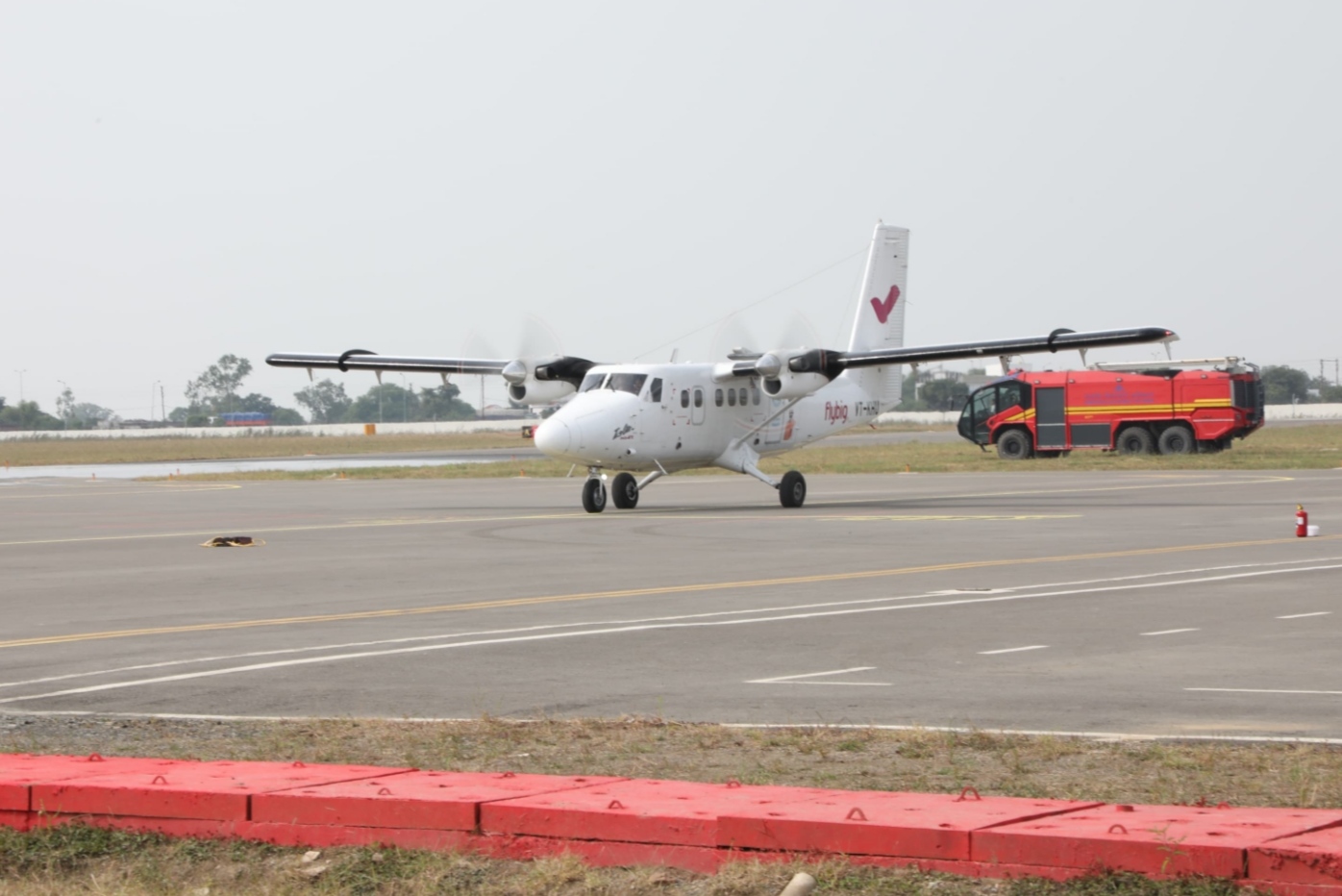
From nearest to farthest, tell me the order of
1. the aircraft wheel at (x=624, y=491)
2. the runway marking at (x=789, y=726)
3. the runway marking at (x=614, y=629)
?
the runway marking at (x=789, y=726)
the runway marking at (x=614, y=629)
the aircraft wheel at (x=624, y=491)

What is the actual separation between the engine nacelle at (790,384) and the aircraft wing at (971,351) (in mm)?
145

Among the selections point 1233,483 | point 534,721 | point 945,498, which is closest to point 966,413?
point 1233,483

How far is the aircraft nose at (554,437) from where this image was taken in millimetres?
29391

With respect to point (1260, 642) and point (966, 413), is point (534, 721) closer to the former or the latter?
point (1260, 642)

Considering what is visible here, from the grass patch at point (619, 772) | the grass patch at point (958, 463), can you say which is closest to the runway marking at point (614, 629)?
the grass patch at point (619, 772)

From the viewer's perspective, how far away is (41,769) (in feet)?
23.7

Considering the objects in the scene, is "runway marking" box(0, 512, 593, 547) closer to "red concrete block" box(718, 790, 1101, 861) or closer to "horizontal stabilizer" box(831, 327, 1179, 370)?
"horizontal stabilizer" box(831, 327, 1179, 370)

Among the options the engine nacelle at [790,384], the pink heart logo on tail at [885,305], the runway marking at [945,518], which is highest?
the pink heart logo on tail at [885,305]

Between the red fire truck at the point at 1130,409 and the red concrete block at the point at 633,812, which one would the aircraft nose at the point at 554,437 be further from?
the red fire truck at the point at 1130,409

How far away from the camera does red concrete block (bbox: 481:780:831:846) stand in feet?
19.4

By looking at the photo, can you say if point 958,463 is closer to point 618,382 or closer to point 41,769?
point 618,382

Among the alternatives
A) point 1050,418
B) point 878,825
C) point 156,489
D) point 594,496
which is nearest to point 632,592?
point 878,825

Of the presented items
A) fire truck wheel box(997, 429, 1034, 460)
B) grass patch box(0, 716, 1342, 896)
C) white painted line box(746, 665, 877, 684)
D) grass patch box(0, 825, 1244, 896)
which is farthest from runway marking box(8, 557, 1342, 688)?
fire truck wheel box(997, 429, 1034, 460)

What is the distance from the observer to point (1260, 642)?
488 inches
